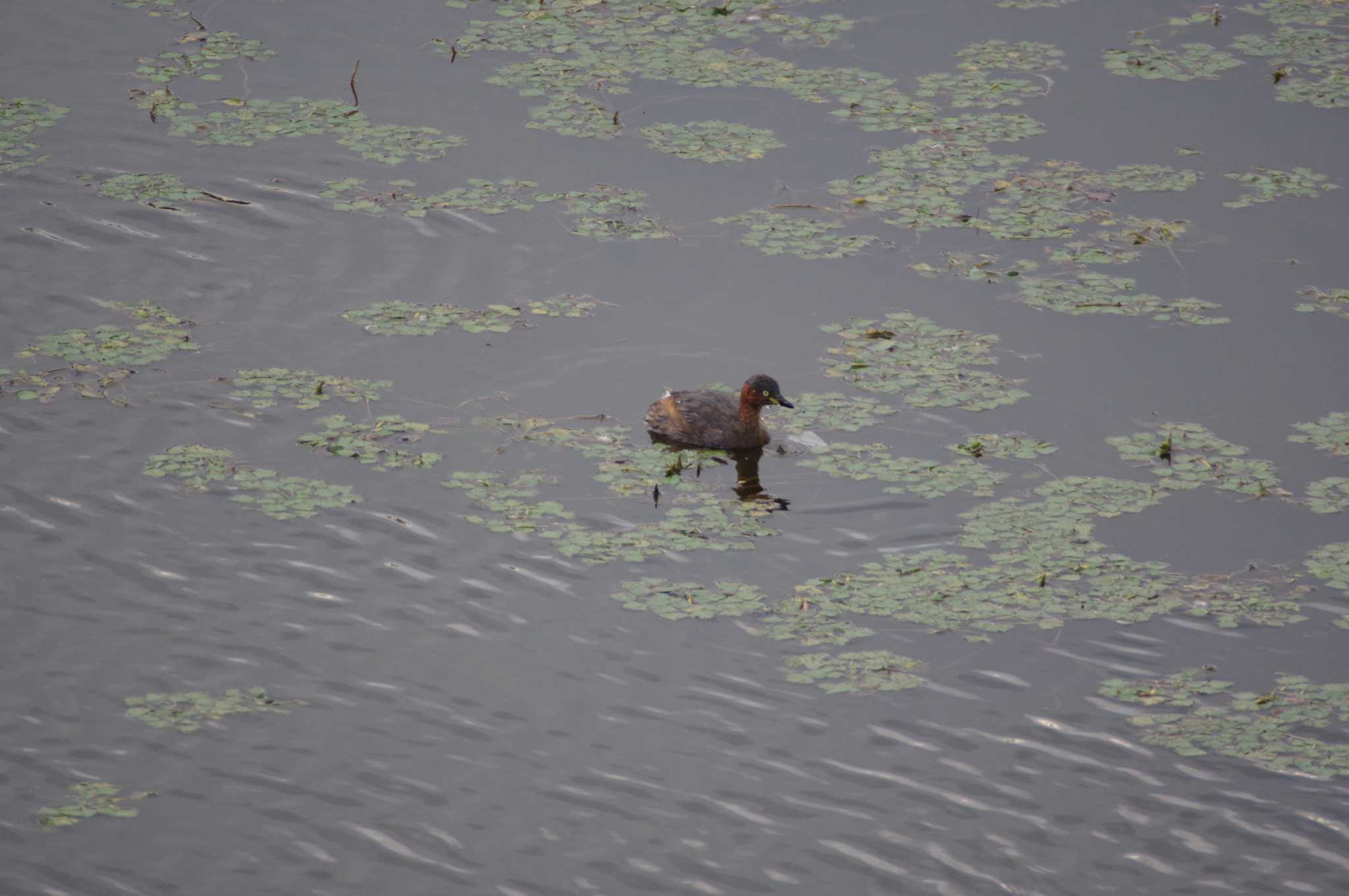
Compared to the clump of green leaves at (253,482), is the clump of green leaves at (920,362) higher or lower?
higher

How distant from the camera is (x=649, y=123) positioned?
14688 millimetres

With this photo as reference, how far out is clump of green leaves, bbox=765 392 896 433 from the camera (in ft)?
35.6

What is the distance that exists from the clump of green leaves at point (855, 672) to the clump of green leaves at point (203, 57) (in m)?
9.55

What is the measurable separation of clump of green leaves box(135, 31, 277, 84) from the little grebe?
698cm

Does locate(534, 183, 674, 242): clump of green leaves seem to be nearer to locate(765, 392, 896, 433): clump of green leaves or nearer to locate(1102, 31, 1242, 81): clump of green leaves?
locate(765, 392, 896, 433): clump of green leaves

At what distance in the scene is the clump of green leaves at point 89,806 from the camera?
7.41 metres

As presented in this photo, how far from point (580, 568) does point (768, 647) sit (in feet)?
4.20

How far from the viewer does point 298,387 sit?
11.0 m

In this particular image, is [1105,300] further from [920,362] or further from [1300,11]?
[1300,11]

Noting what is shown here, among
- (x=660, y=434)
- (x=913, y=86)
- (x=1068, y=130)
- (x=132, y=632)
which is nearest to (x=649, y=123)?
(x=913, y=86)

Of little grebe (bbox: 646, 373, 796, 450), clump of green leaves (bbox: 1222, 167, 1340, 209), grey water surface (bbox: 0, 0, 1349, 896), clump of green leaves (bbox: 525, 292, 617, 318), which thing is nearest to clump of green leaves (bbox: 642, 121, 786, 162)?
grey water surface (bbox: 0, 0, 1349, 896)

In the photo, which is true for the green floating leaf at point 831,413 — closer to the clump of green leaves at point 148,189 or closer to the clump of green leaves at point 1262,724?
the clump of green leaves at point 1262,724

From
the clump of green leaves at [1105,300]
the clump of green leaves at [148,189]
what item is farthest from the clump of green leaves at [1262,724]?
the clump of green leaves at [148,189]

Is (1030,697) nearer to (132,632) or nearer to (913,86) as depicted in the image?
(132,632)
